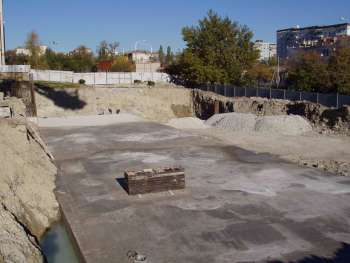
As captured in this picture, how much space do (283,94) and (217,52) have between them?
16.8 metres

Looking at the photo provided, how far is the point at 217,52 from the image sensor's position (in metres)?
50.9

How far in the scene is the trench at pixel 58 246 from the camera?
Answer: 10.5 m

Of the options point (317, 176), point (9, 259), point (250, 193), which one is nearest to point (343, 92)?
point (317, 176)

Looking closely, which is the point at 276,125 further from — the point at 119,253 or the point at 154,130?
the point at 119,253

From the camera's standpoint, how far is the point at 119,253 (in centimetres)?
974

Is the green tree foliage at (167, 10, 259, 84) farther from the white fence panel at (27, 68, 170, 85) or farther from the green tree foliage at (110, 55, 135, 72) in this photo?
the green tree foliage at (110, 55, 135, 72)

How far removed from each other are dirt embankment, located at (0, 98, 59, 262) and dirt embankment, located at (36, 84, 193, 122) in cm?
2248

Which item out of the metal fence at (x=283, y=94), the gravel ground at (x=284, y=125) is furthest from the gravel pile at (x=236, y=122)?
the metal fence at (x=283, y=94)

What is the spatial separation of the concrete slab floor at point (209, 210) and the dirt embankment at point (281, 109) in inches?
373

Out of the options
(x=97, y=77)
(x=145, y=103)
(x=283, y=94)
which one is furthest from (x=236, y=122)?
(x=97, y=77)

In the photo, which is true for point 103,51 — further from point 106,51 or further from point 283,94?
point 283,94

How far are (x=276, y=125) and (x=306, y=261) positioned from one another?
19161 millimetres

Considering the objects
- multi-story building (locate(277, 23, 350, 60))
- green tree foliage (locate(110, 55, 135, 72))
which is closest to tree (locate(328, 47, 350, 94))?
green tree foliage (locate(110, 55, 135, 72))

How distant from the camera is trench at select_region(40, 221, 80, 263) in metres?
10.5
